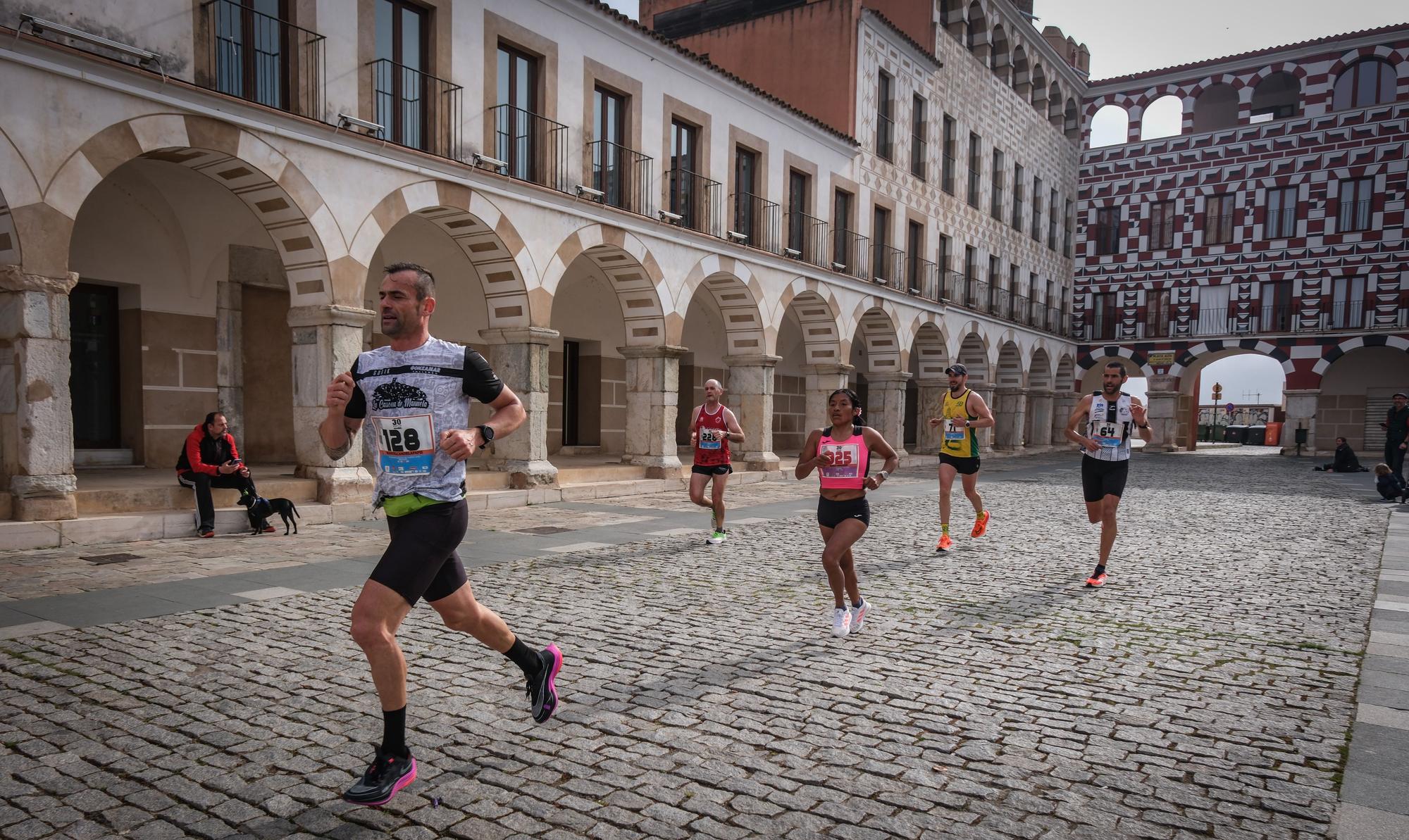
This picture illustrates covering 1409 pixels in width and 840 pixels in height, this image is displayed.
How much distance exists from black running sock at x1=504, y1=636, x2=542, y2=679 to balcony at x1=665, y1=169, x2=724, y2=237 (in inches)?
507

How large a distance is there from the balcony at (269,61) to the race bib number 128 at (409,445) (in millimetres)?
8174

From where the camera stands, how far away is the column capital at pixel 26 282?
Result: 781 centimetres

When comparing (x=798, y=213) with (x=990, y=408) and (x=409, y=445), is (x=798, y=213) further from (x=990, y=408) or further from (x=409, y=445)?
(x=409, y=445)

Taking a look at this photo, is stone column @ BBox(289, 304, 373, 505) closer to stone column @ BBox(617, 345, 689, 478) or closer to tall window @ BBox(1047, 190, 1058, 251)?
stone column @ BBox(617, 345, 689, 478)

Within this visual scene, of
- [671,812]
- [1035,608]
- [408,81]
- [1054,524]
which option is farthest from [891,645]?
[408,81]

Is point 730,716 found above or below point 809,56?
below

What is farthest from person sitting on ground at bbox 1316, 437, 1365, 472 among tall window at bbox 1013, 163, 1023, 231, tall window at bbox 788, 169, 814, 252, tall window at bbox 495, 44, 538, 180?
tall window at bbox 495, 44, 538, 180

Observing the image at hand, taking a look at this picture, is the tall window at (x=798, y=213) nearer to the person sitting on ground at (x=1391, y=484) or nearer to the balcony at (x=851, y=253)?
the balcony at (x=851, y=253)

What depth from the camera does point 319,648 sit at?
16.0 feet

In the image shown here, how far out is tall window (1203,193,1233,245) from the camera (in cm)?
3250

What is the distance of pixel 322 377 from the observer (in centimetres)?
1051

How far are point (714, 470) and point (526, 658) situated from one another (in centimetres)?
573

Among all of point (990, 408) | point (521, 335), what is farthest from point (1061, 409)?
point (521, 335)

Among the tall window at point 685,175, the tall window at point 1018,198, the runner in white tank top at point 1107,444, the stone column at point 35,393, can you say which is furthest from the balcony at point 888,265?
the stone column at point 35,393
